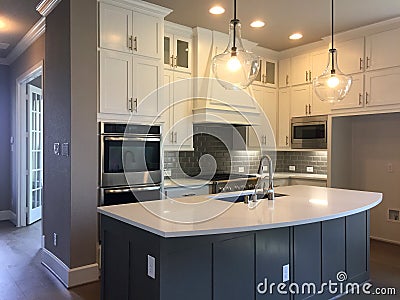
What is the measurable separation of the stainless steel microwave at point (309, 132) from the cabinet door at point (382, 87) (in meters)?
0.74

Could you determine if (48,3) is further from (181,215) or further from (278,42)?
(278,42)

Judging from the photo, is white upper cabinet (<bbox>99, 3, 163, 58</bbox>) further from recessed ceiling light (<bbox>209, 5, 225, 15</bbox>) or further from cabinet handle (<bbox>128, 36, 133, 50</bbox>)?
recessed ceiling light (<bbox>209, 5, 225, 15</bbox>)

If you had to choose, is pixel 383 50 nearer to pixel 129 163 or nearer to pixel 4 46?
pixel 129 163

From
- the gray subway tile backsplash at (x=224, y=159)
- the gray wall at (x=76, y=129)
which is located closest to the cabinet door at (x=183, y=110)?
the gray subway tile backsplash at (x=224, y=159)

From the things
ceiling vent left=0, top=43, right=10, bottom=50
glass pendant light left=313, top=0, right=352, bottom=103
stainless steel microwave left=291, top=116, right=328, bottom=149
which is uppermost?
ceiling vent left=0, top=43, right=10, bottom=50

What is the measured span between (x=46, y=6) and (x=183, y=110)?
197cm

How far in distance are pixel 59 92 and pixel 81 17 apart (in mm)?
779

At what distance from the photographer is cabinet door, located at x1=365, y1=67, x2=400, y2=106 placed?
4.30m

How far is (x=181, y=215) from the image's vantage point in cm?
231

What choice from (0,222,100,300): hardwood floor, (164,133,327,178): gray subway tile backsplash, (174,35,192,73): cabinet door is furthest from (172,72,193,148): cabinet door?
(0,222,100,300): hardwood floor

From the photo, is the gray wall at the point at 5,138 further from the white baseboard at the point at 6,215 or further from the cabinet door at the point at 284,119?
the cabinet door at the point at 284,119

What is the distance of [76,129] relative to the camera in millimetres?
3273

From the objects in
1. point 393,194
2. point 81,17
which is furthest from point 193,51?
point 393,194

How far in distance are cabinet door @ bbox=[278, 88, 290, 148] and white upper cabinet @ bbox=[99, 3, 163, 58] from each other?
8.34 feet
